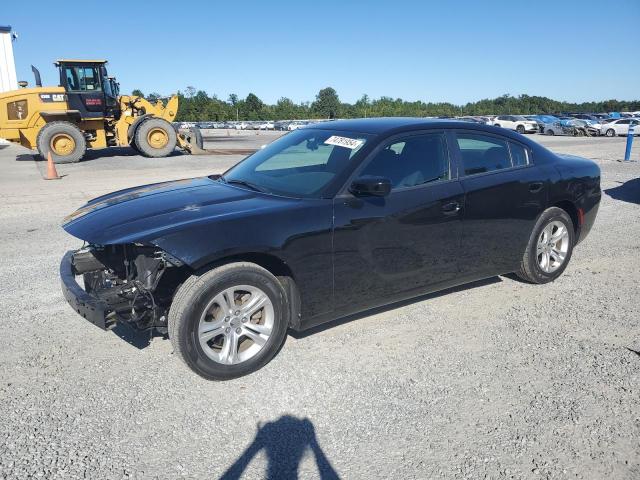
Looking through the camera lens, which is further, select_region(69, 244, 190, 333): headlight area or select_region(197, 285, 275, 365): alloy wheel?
select_region(197, 285, 275, 365): alloy wheel

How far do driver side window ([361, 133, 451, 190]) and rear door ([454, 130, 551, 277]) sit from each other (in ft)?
0.60

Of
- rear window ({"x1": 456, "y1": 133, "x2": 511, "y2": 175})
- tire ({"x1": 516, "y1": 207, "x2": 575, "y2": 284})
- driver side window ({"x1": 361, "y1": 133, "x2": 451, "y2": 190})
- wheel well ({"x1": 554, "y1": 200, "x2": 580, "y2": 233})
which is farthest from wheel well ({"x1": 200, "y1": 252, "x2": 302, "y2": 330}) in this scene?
wheel well ({"x1": 554, "y1": 200, "x2": 580, "y2": 233})

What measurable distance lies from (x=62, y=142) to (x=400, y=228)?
16.6 m

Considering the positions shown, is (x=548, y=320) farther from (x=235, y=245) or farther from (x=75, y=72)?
→ (x=75, y=72)

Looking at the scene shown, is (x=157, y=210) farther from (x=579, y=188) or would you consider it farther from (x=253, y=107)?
(x=253, y=107)

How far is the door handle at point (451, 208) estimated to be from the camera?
395 centimetres

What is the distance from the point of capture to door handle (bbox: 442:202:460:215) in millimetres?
3950

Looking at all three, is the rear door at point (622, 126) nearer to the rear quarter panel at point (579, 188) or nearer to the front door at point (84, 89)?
the front door at point (84, 89)

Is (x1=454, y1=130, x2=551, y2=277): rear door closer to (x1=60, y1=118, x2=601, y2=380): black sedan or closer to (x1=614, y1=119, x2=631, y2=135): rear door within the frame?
(x1=60, y1=118, x2=601, y2=380): black sedan

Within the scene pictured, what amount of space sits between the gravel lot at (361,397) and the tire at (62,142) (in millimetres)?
13773

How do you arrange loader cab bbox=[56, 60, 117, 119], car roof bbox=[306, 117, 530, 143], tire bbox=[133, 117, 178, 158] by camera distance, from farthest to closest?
tire bbox=[133, 117, 178, 158]
loader cab bbox=[56, 60, 117, 119]
car roof bbox=[306, 117, 530, 143]

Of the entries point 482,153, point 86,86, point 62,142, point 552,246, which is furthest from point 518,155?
point 86,86

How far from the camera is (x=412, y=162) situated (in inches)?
156

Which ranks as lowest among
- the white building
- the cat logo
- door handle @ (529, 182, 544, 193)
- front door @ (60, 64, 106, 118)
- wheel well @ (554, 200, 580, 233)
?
wheel well @ (554, 200, 580, 233)
